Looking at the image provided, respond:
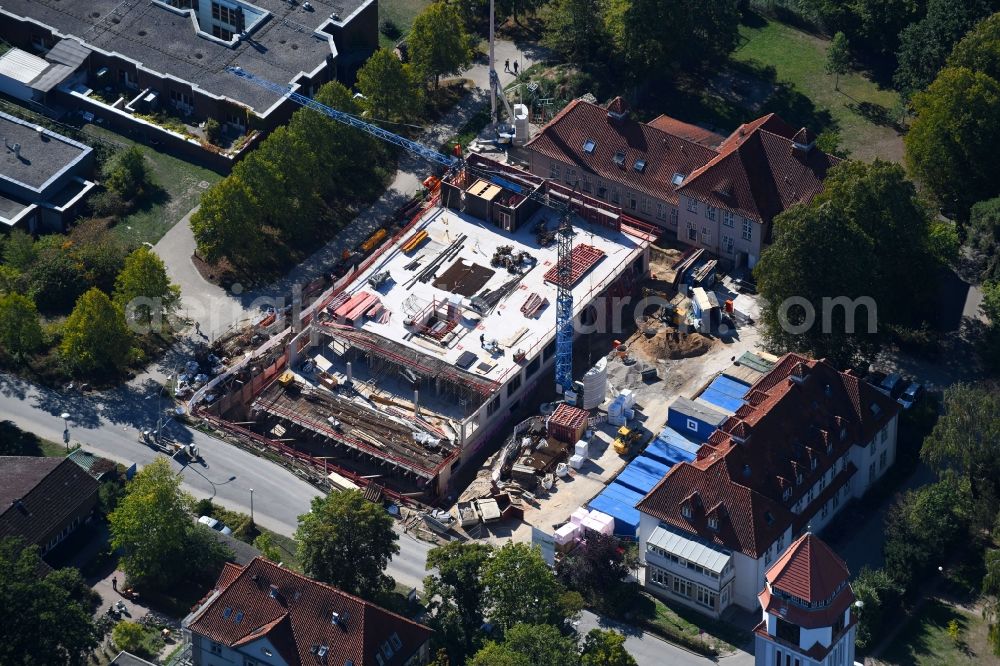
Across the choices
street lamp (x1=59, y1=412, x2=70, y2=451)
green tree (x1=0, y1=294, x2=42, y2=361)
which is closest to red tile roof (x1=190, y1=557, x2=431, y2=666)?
street lamp (x1=59, y1=412, x2=70, y2=451)

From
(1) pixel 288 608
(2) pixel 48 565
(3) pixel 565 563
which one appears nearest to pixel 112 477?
(2) pixel 48 565

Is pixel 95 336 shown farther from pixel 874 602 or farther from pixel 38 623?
pixel 874 602

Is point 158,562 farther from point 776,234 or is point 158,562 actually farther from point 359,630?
point 776,234

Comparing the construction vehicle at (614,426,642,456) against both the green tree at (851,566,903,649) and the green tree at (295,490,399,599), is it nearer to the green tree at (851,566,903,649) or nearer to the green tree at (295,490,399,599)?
the green tree at (851,566,903,649)

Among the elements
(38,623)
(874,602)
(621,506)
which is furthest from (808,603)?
(38,623)

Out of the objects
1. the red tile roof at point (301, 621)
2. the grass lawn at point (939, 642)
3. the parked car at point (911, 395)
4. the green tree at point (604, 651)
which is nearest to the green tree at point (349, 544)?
the red tile roof at point (301, 621)

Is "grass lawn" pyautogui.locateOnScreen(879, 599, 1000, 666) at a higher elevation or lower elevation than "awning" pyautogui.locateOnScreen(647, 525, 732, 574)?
lower
